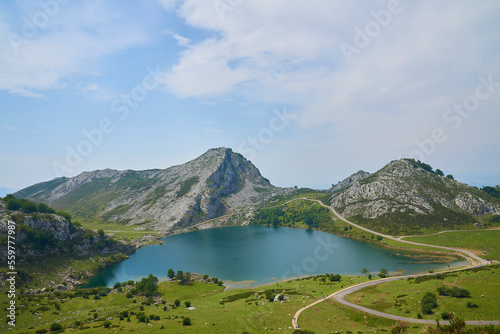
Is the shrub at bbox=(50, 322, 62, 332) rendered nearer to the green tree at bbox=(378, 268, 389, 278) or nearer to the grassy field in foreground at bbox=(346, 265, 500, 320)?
the grassy field in foreground at bbox=(346, 265, 500, 320)

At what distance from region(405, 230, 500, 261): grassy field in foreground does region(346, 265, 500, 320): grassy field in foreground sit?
66.9m

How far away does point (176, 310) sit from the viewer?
7362 cm

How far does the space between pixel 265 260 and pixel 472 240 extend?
11808 centimetres

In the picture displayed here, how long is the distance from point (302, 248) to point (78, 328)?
5051 inches

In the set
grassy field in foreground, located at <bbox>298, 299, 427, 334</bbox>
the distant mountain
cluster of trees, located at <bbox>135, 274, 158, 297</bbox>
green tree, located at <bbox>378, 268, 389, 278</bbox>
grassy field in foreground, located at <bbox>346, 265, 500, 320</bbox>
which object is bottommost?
cluster of trees, located at <bbox>135, 274, 158, 297</bbox>

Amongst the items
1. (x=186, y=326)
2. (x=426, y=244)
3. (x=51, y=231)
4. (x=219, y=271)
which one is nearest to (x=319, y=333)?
(x=186, y=326)

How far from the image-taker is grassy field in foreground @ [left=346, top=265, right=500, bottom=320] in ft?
158

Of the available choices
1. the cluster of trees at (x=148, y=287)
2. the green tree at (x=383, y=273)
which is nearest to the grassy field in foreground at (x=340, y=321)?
the green tree at (x=383, y=273)

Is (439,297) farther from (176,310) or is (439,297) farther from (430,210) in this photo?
(430,210)

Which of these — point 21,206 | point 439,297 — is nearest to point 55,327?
point 439,297

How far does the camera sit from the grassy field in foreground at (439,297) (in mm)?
48219

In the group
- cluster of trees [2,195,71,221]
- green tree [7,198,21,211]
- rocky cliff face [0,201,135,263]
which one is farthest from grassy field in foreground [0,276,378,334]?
cluster of trees [2,195,71,221]

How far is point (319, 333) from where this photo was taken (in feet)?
149

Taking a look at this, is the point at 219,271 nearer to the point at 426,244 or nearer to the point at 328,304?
the point at 328,304
